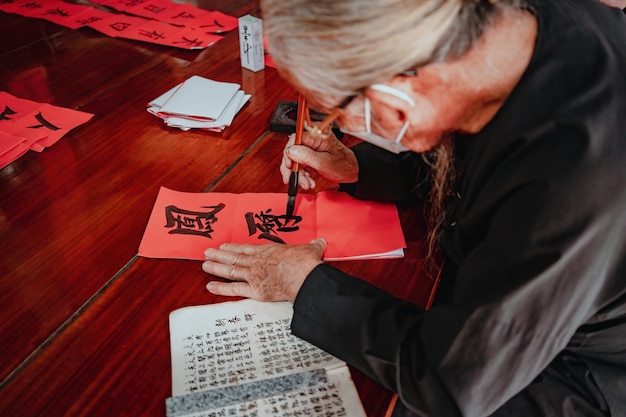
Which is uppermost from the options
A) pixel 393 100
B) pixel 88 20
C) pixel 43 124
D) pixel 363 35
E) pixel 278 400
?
pixel 363 35

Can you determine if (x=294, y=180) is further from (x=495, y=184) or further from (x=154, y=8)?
(x=154, y=8)

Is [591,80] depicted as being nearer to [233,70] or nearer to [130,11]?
[233,70]

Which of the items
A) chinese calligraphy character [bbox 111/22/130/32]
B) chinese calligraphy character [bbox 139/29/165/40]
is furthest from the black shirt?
chinese calligraphy character [bbox 111/22/130/32]

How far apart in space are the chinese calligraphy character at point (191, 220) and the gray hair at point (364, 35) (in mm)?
493

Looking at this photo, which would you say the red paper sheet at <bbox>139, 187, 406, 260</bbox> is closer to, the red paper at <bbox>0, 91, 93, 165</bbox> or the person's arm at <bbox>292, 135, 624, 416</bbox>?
the person's arm at <bbox>292, 135, 624, 416</bbox>

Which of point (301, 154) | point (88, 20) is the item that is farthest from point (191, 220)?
point (88, 20)

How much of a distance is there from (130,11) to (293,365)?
1.88 meters

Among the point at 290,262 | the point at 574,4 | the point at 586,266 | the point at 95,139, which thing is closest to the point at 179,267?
the point at 290,262

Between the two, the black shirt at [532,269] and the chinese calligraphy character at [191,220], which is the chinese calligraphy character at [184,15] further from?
the black shirt at [532,269]

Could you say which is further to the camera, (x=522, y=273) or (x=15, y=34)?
(x=15, y=34)

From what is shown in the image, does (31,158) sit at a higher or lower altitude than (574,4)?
lower

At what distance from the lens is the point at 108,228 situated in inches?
43.7

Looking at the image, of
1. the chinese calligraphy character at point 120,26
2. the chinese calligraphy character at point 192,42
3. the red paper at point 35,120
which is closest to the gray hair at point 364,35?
the red paper at point 35,120

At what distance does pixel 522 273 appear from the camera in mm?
691
